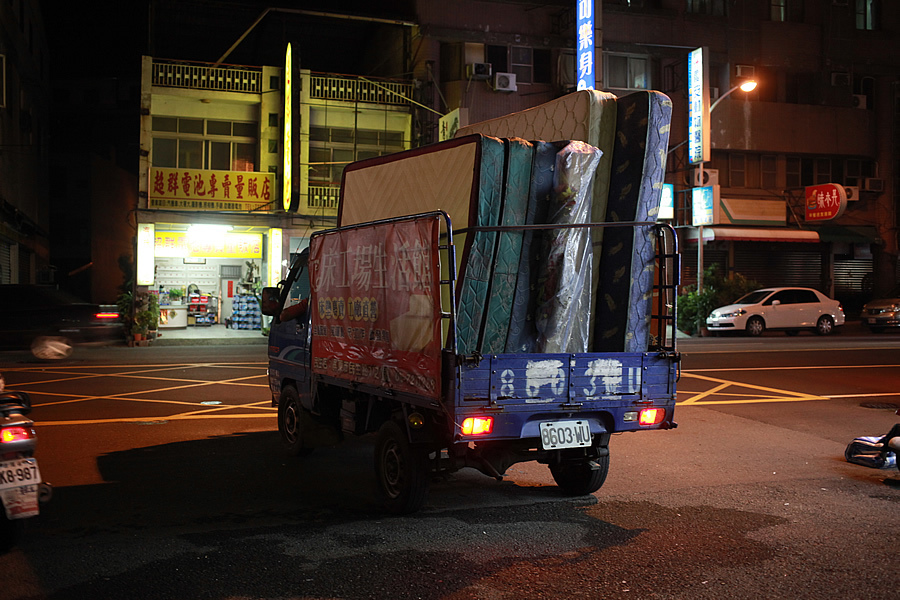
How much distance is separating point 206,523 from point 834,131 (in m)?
33.6

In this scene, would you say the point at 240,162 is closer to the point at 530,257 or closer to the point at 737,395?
the point at 737,395

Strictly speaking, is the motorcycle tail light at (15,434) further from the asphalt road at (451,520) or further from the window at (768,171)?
the window at (768,171)

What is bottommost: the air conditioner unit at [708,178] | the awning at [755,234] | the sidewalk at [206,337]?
the sidewalk at [206,337]

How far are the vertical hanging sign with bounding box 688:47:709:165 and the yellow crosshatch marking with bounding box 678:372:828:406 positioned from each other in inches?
593

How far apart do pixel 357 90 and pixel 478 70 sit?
4347mm

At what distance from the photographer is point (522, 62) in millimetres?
30125

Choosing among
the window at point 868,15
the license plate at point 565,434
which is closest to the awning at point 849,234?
the window at point 868,15

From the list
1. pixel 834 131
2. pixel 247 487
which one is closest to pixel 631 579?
pixel 247 487

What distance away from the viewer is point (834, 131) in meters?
32.9

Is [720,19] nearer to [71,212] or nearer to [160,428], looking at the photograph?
[160,428]

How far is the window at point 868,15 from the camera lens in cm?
3397

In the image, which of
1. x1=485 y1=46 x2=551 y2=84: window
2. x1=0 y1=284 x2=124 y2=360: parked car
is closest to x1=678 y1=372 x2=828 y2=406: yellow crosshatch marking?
x1=0 y1=284 x2=124 y2=360: parked car

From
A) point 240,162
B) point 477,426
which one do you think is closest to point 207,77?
point 240,162

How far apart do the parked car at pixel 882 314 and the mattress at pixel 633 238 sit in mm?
23066
